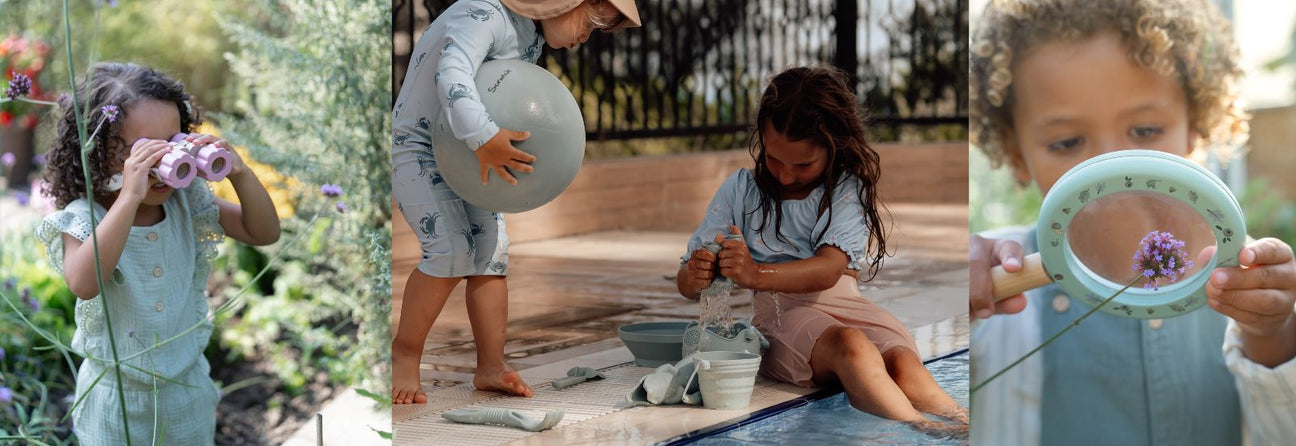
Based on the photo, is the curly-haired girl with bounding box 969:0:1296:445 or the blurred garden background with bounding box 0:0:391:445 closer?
the curly-haired girl with bounding box 969:0:1296:445

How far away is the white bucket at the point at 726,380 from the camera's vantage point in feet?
11.7

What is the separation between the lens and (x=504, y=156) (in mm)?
3082

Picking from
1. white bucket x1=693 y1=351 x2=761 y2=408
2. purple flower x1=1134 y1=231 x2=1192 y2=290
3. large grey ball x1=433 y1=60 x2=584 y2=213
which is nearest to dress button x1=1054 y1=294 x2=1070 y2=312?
purple flower x1=1134 y1=231 x2=1192 y2=290

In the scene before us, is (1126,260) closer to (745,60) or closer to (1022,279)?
(1022,279)

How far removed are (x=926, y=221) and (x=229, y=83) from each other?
490 centimetres

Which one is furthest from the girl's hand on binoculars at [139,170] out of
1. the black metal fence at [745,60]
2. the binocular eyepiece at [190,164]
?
the black metal fence at [745,60]

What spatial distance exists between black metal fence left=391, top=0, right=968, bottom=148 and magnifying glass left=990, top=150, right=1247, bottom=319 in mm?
4728

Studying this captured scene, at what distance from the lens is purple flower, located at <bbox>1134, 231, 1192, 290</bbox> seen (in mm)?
2789

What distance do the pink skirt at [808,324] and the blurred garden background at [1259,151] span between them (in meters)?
1.11

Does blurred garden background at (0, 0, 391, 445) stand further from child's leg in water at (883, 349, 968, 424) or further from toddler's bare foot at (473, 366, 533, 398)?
child's leg in water at (883, 349, 968, 424)

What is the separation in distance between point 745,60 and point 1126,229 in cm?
724

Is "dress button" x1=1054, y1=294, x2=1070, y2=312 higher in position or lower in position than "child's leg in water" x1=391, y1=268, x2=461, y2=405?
higher

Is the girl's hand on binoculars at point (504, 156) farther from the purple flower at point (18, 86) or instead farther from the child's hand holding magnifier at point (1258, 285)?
the child's hand holding magnifier at point (1258, 285)

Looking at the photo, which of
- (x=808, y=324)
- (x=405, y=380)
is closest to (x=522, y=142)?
(x=405, y=380)
